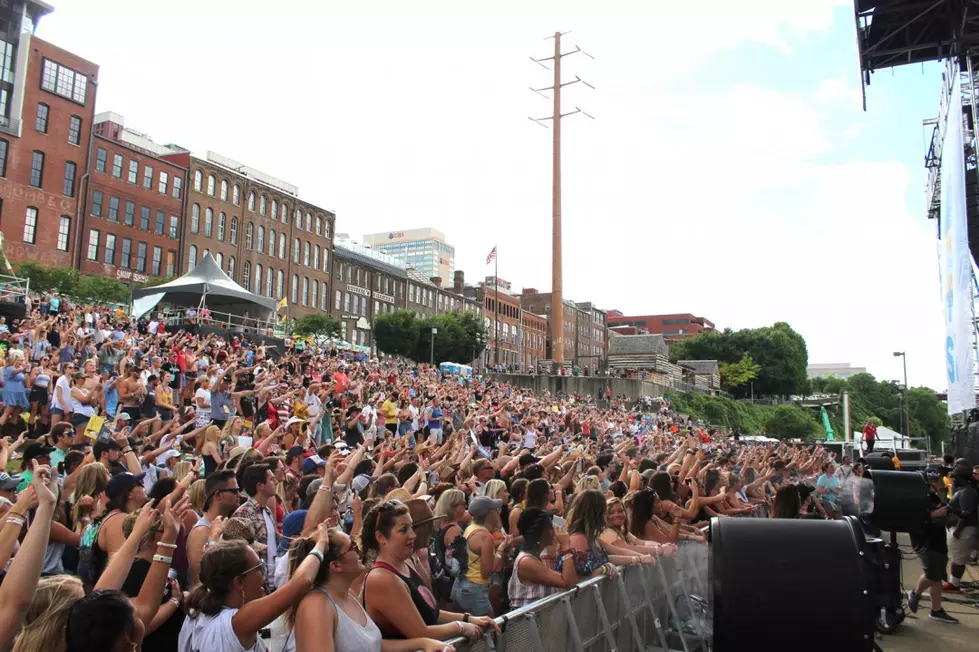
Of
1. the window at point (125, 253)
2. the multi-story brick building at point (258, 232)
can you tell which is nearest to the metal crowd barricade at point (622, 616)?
the window at point (125, 253)

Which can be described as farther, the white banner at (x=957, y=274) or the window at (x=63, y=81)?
the window at (x=63, y=81)

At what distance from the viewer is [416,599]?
427 centimetres

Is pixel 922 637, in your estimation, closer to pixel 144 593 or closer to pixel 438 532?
pixel 438 532

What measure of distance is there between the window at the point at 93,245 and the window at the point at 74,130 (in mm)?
6377

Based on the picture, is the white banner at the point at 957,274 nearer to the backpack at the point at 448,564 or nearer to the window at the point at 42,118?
the backpack at the point at 448,564

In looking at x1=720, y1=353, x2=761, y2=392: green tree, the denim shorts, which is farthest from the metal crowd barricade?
x1=720, y1=353, x2=761, y2=392: green tree

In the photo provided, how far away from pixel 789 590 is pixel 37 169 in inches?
2268

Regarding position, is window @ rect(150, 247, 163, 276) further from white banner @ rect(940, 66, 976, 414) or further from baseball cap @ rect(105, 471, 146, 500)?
baseball cap @ rect(105, 471, 146, 500)

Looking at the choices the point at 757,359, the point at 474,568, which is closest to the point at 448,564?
the point at 474,568

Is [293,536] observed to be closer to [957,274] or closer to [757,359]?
→ [957,274]

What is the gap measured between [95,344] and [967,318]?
20.7 meters

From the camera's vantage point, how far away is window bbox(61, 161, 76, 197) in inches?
2051

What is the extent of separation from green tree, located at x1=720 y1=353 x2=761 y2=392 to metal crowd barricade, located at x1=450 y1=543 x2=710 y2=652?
292 feet

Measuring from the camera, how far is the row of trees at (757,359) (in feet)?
309
